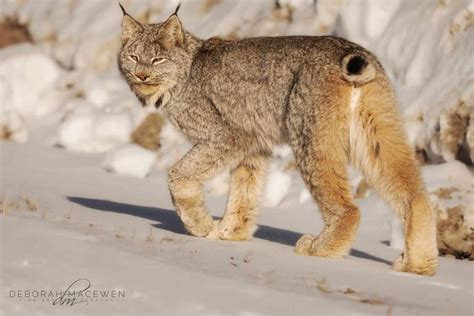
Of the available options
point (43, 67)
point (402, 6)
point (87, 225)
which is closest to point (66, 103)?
point (43, 67)

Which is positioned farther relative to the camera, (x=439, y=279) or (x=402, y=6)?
(x=402, y=6)

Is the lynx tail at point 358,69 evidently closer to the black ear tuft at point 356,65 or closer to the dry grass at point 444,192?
the black ear tuft at point 356,65

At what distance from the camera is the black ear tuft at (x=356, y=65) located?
637cm

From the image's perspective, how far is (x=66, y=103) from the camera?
53.7ft

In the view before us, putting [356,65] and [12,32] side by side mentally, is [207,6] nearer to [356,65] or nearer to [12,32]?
[12,32]

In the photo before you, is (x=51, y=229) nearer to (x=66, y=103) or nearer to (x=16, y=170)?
(x=16, y=170)

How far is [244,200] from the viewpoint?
7648 mm

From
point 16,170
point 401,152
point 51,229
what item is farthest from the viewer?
point 16,170

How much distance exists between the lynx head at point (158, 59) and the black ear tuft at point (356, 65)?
190 cm

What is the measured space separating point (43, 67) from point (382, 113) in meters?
11.7

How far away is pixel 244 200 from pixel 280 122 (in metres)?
0.88

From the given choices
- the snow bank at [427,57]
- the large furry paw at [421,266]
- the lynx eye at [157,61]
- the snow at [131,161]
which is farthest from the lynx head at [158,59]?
the snow at [131,161]

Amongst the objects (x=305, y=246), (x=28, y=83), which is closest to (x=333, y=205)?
(x=305, y=246)

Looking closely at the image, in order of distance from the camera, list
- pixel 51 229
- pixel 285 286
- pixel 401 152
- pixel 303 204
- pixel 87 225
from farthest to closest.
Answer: pixel 303 204, pixel 87 225, pixel 401 152, pixel 51 229, pixel 285 286
